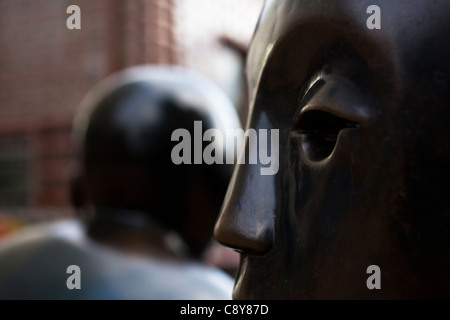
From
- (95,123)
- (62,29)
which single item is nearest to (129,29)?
(62,29)

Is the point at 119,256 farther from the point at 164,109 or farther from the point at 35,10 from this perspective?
the point at 35,10

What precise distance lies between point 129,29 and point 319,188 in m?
3.34

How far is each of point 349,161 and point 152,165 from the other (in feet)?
3.13

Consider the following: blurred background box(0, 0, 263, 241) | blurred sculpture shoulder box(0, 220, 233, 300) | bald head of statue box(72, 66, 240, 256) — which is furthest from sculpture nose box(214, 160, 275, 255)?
blurred background box(0, 0, 263, 241)

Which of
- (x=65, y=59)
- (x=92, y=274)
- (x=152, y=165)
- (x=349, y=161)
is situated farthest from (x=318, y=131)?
(x=65, y=59)

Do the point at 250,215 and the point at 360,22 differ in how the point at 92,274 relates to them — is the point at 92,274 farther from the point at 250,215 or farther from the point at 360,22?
the point at 360,22

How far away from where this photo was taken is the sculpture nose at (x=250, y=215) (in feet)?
1.98

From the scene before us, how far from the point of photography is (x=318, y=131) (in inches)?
23.4

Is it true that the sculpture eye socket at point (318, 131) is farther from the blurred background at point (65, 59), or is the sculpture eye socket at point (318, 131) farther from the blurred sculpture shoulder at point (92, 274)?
the blurred background at point (65, 59)

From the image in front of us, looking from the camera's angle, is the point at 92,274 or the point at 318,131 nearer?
the point at 318,131

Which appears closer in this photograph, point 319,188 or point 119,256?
point 319,188

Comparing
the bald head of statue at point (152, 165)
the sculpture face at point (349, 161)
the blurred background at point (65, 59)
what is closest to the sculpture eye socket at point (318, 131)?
the sculpture face at point (349, 161)

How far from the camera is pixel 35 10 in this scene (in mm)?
4312

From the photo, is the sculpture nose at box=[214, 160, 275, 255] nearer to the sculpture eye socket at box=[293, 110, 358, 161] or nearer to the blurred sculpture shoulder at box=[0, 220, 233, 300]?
the sculpture eye socket at box=[293, 110, 358, 161]
